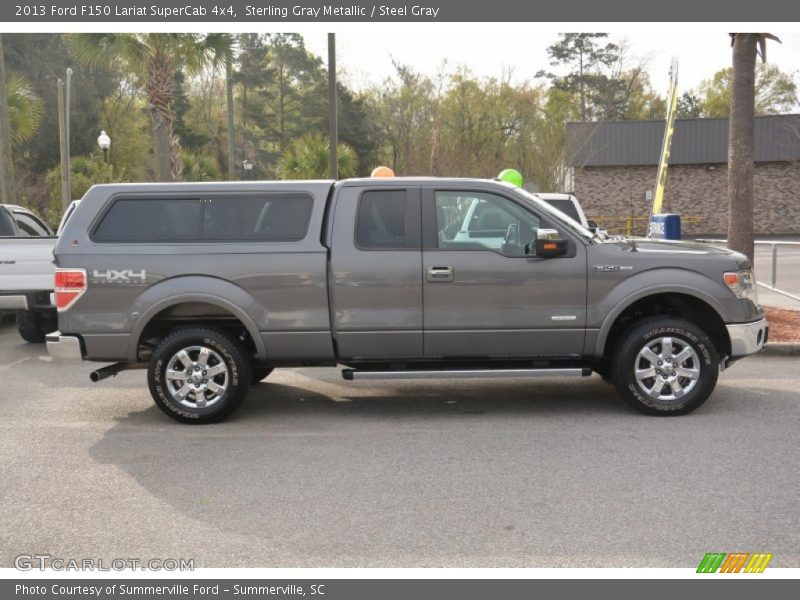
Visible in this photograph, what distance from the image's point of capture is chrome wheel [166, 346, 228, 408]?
6.99 metres

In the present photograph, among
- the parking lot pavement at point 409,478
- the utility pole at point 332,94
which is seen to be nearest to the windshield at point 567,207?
the parking lot pavement at point 409,478

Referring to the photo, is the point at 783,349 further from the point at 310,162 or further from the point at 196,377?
the point at 310,162

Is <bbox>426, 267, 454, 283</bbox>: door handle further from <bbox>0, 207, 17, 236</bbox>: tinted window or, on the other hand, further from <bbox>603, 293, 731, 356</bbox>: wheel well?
<bbox>0, 207, 17, 236</bbox>: tinted window

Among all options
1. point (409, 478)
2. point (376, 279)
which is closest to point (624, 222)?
point (376, 279)

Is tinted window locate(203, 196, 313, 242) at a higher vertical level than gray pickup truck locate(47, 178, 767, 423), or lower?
higher

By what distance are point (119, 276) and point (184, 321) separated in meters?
0.66

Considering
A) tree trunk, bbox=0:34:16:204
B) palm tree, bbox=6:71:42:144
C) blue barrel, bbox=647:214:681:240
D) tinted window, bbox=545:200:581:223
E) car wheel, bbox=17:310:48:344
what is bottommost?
car wheel, bbox=17:310:48:344

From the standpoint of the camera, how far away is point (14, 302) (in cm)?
1044

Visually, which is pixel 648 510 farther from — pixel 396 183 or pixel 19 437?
pixel 19 437

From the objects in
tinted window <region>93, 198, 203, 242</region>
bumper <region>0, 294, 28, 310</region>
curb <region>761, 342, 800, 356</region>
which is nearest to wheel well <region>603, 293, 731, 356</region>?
curb <region>761, 342, 800, 356</region>

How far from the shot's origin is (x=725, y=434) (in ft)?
21.0

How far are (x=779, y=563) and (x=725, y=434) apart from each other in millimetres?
2433

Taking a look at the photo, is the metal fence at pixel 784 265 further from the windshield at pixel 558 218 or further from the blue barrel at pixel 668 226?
the windshield at pixel 558 218

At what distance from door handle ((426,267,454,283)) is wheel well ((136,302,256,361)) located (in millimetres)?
1652
